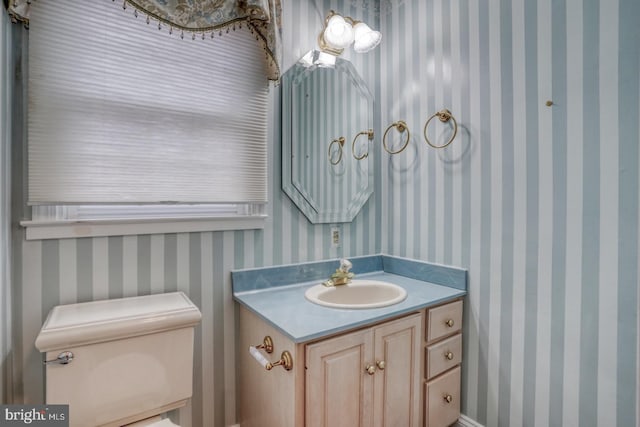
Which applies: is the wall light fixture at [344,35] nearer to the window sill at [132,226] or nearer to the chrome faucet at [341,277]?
the window sill at [132,226]

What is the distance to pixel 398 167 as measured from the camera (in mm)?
1943

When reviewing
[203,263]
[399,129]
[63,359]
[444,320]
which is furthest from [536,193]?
[63,359]

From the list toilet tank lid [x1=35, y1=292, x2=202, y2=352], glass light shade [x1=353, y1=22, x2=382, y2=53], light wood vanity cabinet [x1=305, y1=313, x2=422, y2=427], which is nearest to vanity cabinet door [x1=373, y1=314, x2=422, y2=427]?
light wood vanity cabinet [x1=305, y1=313, x2=422, y2=427]

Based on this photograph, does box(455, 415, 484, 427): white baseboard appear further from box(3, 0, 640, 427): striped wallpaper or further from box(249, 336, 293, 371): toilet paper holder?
box(249, 336, 293, 371): toilet paper holder

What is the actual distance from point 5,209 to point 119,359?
2.08 ft

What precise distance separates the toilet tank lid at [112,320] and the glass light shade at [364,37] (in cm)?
161

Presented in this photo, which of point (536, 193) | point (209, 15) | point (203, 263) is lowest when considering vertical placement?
point (203, 263)

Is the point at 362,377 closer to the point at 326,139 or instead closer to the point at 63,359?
the point at 63,359

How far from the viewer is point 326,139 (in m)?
1.82

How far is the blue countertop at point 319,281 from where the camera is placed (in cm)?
115

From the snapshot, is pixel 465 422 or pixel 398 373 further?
pixel 465 422

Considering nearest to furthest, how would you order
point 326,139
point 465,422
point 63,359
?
point 63,359
point 465,422
point 326,139

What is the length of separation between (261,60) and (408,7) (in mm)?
974

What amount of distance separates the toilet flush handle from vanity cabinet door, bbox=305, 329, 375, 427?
29.7 inches
